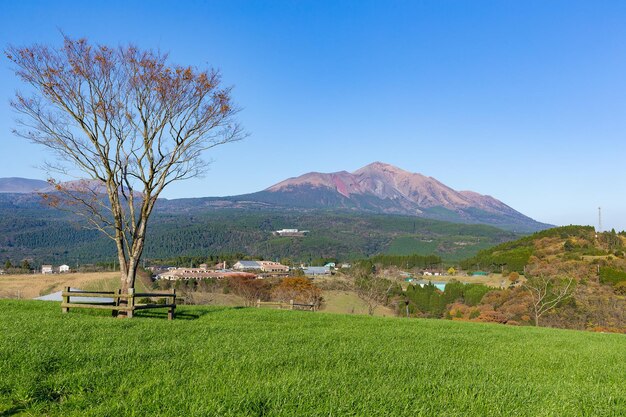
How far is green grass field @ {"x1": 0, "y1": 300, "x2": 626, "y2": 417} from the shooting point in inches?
266

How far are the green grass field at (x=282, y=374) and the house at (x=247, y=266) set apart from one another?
469 ft

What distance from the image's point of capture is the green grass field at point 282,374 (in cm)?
676

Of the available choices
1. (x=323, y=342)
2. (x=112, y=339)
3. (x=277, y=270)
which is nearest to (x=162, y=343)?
(x=112, y=339)

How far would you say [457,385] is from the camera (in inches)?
326

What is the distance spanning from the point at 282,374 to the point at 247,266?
156m

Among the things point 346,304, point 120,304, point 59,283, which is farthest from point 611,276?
point 59,283

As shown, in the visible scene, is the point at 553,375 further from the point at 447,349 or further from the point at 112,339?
the point at 112,339

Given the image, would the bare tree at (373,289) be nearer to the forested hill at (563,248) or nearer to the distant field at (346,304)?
the distant field at (346,304)

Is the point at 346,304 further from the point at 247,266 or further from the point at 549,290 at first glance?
the point at 247,266

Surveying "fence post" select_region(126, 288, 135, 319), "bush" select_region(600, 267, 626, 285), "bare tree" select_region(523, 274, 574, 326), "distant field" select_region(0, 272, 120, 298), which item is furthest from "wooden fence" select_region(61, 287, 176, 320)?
"bush" select_region(600, 267, 626, 285)

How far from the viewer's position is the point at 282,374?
Result: 338 inches

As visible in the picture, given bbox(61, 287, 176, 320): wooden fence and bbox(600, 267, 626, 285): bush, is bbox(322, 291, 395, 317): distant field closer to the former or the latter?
bbox(600, 267, 626, 285): bush

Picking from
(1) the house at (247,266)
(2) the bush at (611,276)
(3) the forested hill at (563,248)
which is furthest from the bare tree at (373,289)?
(1) the house at (247,266)

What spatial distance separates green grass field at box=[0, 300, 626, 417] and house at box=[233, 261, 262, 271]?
143 meters
